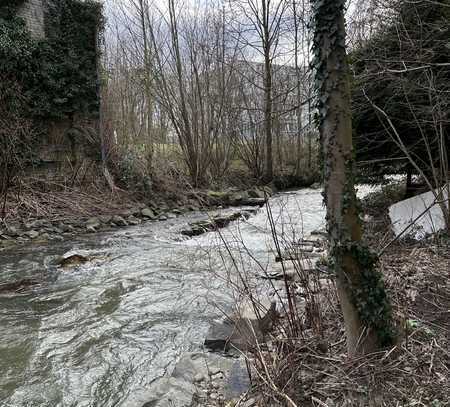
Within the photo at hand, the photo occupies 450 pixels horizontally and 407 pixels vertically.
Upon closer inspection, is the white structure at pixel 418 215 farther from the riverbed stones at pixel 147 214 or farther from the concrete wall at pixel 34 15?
the concrete wall at pixel 34 15

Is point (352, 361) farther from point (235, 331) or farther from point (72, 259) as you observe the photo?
point (72, 259)

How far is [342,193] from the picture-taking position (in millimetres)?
2314

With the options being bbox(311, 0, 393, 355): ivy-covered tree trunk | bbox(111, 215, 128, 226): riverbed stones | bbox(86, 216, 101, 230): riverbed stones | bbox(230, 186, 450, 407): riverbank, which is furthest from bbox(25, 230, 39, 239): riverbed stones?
bbox(311, 0, 393, 355): ivy-covered tree trunk

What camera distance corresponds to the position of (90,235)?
9.19 meters

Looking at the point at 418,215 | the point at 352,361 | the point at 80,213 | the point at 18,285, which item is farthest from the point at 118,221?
the point at 352,361

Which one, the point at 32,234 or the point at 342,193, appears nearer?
the point at 342,193

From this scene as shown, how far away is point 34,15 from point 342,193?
13.1 m

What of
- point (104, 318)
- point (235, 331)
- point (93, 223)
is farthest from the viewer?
point (93, 223)

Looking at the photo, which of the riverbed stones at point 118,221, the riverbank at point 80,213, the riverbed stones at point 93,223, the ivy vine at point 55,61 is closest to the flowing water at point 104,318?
the riverbank at point 80,213

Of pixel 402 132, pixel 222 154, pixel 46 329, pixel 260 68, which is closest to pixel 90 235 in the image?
pixel 46 329

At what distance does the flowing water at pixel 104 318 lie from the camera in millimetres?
3246

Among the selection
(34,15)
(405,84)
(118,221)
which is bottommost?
(118,221)

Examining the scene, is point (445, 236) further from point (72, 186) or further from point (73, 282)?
point (72, 186)

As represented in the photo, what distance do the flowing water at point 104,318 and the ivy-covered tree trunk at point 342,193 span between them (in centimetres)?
84
